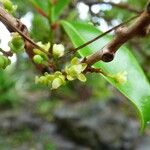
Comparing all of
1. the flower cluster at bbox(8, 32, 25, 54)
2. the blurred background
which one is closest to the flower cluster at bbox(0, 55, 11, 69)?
the flower cluster at bbox(8, 32, 25, 54)

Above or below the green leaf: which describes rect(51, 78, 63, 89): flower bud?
below

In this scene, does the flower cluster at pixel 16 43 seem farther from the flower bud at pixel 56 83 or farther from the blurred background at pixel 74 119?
the blurred background at pixel 74 119

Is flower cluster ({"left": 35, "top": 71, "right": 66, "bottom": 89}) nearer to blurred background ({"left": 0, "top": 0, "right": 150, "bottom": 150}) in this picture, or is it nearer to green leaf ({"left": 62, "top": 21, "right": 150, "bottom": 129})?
green leaf ({"left": 62, "top": 21, "right": 150, "bottom": 129})

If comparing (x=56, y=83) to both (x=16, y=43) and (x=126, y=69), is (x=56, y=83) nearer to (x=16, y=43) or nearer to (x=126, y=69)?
(x=16, y=43)

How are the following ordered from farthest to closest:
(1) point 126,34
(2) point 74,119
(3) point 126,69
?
(2) point 74,119 < (3) point 126,69 < (1) point 126,34

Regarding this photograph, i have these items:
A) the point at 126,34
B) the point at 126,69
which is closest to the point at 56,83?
the point at 126,34
